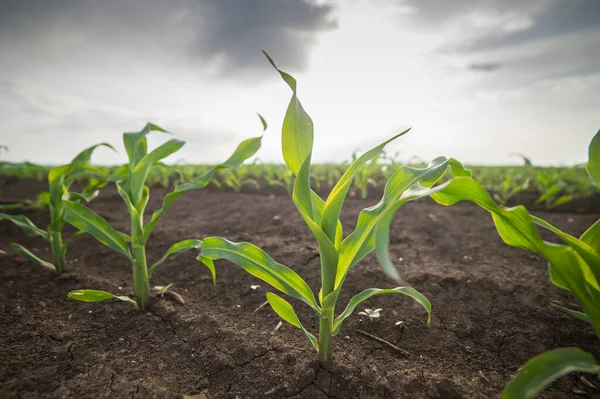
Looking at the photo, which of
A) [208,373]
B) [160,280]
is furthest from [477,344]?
[160,280]

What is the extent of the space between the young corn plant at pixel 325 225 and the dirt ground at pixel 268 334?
8.8 inches

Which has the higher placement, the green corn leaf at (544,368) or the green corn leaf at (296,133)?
the green corn leaf at (296,133)

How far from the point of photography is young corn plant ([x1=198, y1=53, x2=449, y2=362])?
912mm

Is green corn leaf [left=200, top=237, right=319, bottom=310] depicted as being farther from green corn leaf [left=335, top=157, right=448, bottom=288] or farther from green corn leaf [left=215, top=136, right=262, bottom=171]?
green corn leaf [left=215, top=136, right=262, bottom=171]

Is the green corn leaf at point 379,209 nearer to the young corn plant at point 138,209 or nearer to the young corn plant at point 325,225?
the young corn plant at point 325,225

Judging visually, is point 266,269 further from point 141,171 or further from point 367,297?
point 141,171

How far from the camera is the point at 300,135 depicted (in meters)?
1.00

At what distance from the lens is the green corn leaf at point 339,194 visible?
3.05ft

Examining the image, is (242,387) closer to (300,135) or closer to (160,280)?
(300,135)

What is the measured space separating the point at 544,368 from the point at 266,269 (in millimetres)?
832

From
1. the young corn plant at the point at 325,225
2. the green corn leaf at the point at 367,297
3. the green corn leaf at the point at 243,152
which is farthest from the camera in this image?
the green corn leaf at the point at 243,152

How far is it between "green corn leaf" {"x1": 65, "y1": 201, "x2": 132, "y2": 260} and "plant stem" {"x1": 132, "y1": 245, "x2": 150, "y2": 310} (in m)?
0.06

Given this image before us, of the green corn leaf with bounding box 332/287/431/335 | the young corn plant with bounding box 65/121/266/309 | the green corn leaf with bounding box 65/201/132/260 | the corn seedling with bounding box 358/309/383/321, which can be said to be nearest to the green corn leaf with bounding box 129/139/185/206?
the young corn plant with bounding box 65/121/266/309

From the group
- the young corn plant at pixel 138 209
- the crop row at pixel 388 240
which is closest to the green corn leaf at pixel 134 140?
the young corn plant at pixel 138 209
